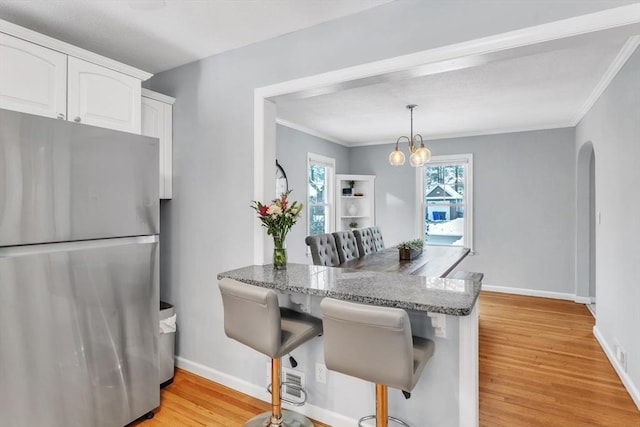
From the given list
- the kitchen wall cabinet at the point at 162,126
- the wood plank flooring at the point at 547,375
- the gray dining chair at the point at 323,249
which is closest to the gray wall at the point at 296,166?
the gray dining chair at the point at 323,249

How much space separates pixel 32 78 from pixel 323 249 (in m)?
2.72

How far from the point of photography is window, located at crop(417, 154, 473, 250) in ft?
18.9

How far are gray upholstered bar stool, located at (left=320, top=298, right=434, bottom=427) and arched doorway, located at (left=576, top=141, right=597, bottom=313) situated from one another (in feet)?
14.6

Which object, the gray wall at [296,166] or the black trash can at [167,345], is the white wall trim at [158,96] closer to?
the black trash can at [167,345]

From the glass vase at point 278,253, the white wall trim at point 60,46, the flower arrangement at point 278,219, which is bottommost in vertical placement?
the glass vase at point 278,253

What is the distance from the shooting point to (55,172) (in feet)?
5.87

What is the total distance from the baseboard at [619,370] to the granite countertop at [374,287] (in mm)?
1750

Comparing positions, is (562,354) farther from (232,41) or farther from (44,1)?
(44,1)

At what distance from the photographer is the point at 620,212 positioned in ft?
9.19

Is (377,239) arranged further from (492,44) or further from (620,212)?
(492,44)

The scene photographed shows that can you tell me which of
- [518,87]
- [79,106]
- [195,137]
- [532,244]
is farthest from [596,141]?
[79,106]

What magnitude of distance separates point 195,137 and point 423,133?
401 centimetres

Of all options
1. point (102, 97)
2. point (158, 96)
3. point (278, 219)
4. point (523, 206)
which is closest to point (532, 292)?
point (523, 206)

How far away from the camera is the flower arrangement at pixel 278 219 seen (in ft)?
7.46
